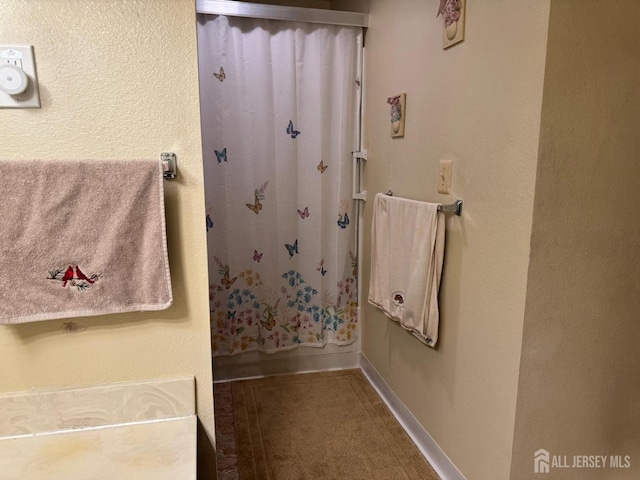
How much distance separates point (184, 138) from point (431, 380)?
4.53 feet

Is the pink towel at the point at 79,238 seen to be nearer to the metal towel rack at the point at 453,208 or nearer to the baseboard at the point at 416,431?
the metal towel rack at the point at 453,208

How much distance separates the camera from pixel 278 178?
7.81ft

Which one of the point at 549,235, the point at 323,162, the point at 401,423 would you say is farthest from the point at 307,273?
the point at 549,235

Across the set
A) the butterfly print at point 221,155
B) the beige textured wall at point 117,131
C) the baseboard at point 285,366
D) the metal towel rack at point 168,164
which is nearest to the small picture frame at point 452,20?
the beige textured wall at point 117,131

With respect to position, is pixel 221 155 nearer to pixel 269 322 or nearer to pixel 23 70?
pixel 269 322

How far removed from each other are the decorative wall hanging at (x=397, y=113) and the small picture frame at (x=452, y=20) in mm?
352

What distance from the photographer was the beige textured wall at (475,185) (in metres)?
1.25

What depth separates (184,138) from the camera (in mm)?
1038

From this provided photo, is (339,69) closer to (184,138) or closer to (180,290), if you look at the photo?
(184,138)

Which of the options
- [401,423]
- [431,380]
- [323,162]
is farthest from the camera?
[323,162]

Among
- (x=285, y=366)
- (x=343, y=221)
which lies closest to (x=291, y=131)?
(x=343, y=221)

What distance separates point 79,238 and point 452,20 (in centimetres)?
137

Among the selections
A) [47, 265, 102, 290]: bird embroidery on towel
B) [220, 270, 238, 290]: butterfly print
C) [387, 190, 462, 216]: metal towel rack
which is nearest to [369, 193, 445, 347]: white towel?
[387, 190, 462, 216]: metal towel rack

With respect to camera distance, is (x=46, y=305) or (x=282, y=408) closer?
(x=46, y=305)
